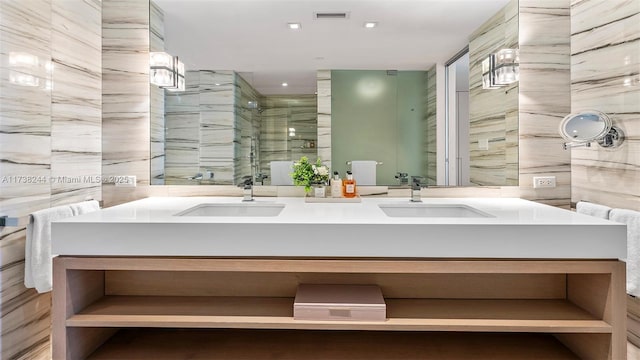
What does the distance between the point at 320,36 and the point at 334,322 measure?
1658mm

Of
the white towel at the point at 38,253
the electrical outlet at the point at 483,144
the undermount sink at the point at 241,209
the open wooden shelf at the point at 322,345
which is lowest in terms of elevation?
the open wooden shelf at the point at 322,345

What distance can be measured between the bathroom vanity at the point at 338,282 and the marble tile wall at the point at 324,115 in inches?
20.4

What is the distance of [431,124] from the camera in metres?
2.36

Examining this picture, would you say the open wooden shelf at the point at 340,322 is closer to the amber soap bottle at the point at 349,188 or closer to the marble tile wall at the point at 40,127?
the marble tile wall at the point at 40,127

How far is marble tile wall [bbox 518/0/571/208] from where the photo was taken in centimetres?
236

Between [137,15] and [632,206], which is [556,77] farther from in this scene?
[137,15]

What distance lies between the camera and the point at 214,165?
2.45 m

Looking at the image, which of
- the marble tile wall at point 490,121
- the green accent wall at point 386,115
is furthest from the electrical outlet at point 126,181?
the marble tile wall at point 490,121

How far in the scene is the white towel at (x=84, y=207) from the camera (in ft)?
6.81

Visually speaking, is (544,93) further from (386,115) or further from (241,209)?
(241,209)

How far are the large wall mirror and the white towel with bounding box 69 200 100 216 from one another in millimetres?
773

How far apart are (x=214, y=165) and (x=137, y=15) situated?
Answer: 105cm

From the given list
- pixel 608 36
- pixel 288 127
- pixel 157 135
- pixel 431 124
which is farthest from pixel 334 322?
pixel 608 36

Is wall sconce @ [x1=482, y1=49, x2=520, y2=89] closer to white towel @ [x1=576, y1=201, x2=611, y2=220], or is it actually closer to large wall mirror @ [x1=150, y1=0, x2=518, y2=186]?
large wall mirror @ [x1=150, y1=0, x2=518, y2=186]
